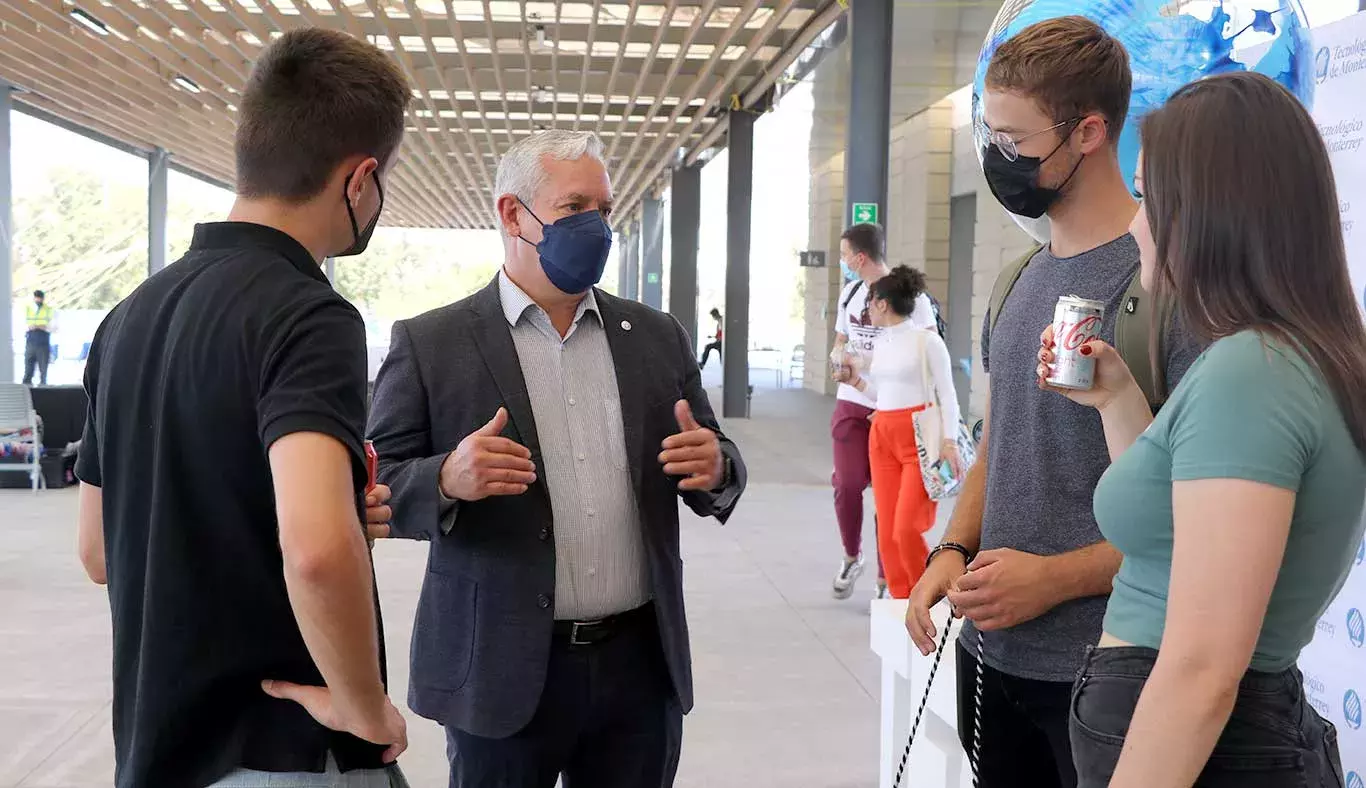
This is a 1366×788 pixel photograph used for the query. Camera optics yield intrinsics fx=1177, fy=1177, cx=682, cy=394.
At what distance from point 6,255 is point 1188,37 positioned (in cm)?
1456

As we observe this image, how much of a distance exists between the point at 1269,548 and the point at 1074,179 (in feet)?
2.55

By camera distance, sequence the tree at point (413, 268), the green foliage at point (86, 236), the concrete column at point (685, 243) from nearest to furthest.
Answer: the green foliage at point (86, 236)
the concrete column at point (685, 243)
the tree at point (413, 268)

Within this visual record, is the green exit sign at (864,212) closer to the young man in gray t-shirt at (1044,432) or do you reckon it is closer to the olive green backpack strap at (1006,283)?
the olive green backpack strap at (1006,283)

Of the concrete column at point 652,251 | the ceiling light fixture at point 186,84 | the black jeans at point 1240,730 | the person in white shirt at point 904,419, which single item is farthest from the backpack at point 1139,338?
the concrete column at point 652,251

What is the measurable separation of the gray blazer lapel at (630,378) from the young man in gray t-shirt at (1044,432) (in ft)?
Answer: 2.10

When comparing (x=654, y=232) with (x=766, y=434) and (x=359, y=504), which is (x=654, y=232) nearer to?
(x=766, y=434)

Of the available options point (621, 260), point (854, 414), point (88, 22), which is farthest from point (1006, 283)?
point (621, 260)

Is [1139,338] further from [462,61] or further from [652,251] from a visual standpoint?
[652,251]

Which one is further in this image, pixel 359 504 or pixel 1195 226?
pixel 359 504

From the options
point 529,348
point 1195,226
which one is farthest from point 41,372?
point 1195,226

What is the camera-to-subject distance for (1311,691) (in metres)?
2.82

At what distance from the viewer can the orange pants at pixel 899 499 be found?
510 cm

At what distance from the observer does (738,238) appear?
15.3 m

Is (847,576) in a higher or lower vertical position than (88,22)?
lower
